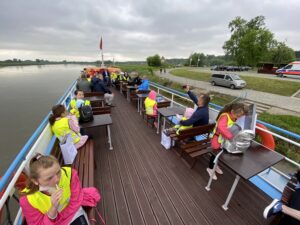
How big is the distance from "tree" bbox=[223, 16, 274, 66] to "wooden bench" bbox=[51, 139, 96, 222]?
39878 millimetres

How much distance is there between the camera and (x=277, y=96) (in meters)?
13.9

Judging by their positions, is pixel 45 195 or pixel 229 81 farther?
pixel 229 81

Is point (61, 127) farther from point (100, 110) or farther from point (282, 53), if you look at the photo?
point (282, 53)

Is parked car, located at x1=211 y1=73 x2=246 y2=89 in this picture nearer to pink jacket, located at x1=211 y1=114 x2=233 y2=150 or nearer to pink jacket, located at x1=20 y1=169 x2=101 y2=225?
pink jacket, located at x1=211 y1=114 x2=233 y2=150

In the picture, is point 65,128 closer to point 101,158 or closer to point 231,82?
point 101,158

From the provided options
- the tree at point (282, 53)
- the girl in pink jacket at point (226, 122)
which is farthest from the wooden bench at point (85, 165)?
the tree at point (282, 53)

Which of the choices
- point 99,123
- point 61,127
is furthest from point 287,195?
point 61,127

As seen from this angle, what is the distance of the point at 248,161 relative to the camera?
5.99ft

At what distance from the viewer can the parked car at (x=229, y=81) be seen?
16594mm

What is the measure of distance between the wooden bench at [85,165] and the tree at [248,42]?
3988 centimetres

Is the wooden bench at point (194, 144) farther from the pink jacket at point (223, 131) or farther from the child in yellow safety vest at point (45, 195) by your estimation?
the child in yellow safety vest at point (45, 195)

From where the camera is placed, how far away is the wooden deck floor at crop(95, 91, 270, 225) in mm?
1938

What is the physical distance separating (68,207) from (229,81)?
19335mm

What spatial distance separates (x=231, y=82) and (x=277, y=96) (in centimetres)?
453
